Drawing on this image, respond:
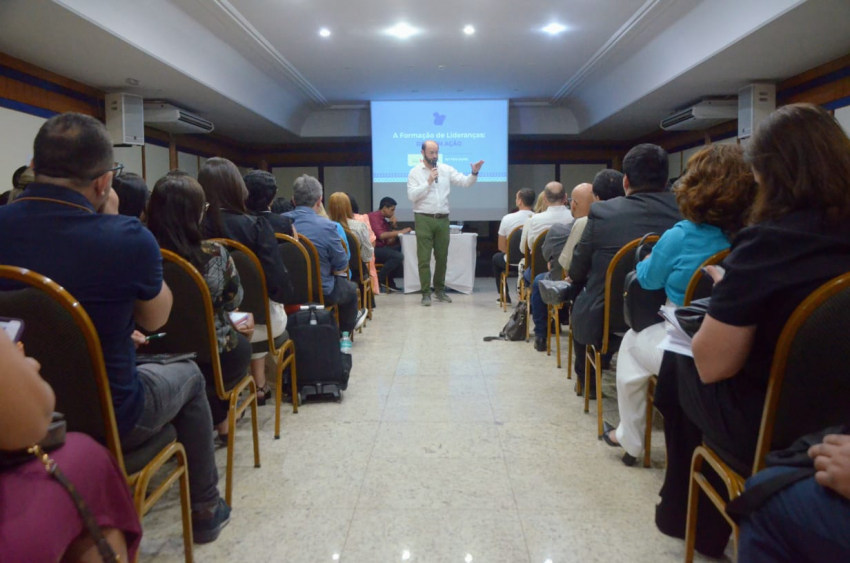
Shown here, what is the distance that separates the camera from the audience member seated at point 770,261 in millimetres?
987

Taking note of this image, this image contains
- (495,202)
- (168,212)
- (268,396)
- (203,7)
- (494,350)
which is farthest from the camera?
(495,202)

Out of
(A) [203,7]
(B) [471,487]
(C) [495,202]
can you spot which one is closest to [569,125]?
(C) [495,202]

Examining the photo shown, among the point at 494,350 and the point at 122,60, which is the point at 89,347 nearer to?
the point at 494,350

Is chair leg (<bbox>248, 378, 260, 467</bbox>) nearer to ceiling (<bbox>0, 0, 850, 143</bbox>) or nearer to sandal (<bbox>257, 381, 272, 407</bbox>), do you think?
sandal (<bbox>257, 381, 272, 407</bbox>)

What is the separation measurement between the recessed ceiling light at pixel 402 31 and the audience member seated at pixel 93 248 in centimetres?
492

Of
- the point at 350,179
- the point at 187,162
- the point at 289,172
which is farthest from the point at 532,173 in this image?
the point at 187,162

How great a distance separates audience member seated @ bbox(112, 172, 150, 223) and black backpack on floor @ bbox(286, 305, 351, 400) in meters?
0.89

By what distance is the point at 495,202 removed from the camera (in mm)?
8680

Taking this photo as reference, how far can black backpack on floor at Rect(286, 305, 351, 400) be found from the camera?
2.65 metres

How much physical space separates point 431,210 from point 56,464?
5.06 metres

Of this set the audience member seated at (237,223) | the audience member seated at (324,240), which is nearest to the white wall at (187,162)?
the audience member seated at (324,240)

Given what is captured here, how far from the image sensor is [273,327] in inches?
92.4

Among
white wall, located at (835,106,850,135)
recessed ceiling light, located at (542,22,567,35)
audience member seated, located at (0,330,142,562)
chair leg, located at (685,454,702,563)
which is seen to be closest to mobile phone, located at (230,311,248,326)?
audience member seated, located at (0,330,142,562)

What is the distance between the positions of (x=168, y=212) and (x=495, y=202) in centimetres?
727
